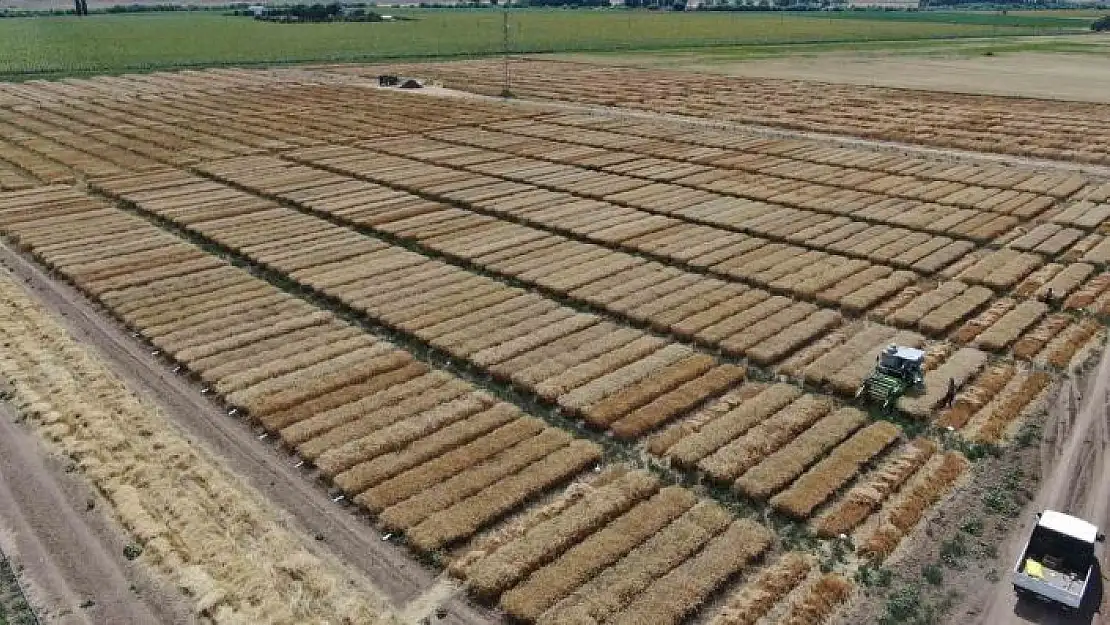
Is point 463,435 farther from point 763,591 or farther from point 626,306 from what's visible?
point 626,306

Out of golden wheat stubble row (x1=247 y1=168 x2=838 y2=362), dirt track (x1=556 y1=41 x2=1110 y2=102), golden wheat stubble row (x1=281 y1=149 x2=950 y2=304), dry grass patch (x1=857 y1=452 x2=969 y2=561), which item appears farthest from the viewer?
dirt track (x1=556 y1=41 x2=1110 y2=102)

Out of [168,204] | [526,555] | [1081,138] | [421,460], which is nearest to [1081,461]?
[526,555]

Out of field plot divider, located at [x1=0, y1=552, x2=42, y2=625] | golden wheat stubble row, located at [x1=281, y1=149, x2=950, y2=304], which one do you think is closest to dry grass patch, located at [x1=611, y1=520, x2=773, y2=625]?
field plot divider, located at [x1=0, y1=552, x2=42, y2=625]

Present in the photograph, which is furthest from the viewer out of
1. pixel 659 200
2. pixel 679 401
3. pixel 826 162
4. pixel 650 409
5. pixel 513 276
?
pixel 826 162

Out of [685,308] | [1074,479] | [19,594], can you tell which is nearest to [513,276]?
[685,308]

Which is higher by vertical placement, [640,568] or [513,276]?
[513,276]

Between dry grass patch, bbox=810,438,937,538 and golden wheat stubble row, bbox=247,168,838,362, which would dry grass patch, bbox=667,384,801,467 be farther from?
dry grass patch, bbox=810,438,937,538

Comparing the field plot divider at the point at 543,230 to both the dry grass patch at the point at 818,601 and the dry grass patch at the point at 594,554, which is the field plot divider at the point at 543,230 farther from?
the dry grass patch at the point at 818,601
